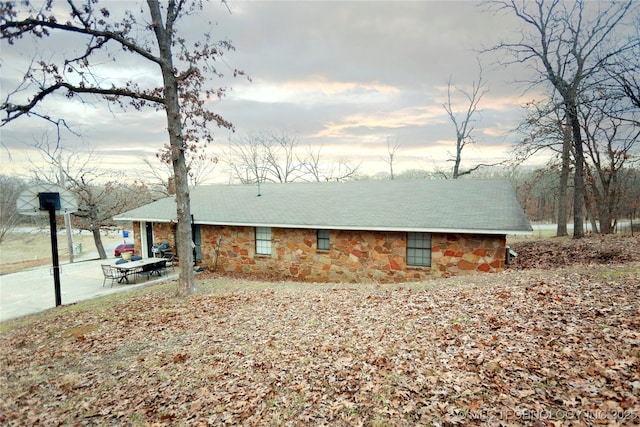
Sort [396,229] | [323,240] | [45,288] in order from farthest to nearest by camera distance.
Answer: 1. [45,288]
2. [323,240]
3. [396,229]

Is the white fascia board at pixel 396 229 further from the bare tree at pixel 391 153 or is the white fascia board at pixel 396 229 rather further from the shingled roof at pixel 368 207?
the bare tree at pixel 391 153

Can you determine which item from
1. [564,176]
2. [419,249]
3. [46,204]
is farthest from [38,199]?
[564,176]

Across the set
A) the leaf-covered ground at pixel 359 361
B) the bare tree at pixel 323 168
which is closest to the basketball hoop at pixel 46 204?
the leaf-covered ground at pixel 359 361

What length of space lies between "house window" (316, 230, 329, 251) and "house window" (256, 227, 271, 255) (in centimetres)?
234

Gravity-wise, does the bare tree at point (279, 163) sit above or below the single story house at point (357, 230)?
above

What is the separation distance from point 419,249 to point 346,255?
2692mm

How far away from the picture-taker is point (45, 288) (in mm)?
12359

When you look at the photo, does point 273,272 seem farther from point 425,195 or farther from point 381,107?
point 381,107

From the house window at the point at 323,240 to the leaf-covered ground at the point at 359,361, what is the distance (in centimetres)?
448

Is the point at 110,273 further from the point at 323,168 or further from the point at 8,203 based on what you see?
the point at 323,168

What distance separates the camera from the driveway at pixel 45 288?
10.2m

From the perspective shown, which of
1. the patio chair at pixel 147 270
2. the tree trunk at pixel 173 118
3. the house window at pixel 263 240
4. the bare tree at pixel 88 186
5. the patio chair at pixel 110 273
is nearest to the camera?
the tree trunk at pixel 173 118

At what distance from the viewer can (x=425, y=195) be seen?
515 inches

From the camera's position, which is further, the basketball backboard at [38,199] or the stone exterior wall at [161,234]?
the stone exterior wall at [161,234]
